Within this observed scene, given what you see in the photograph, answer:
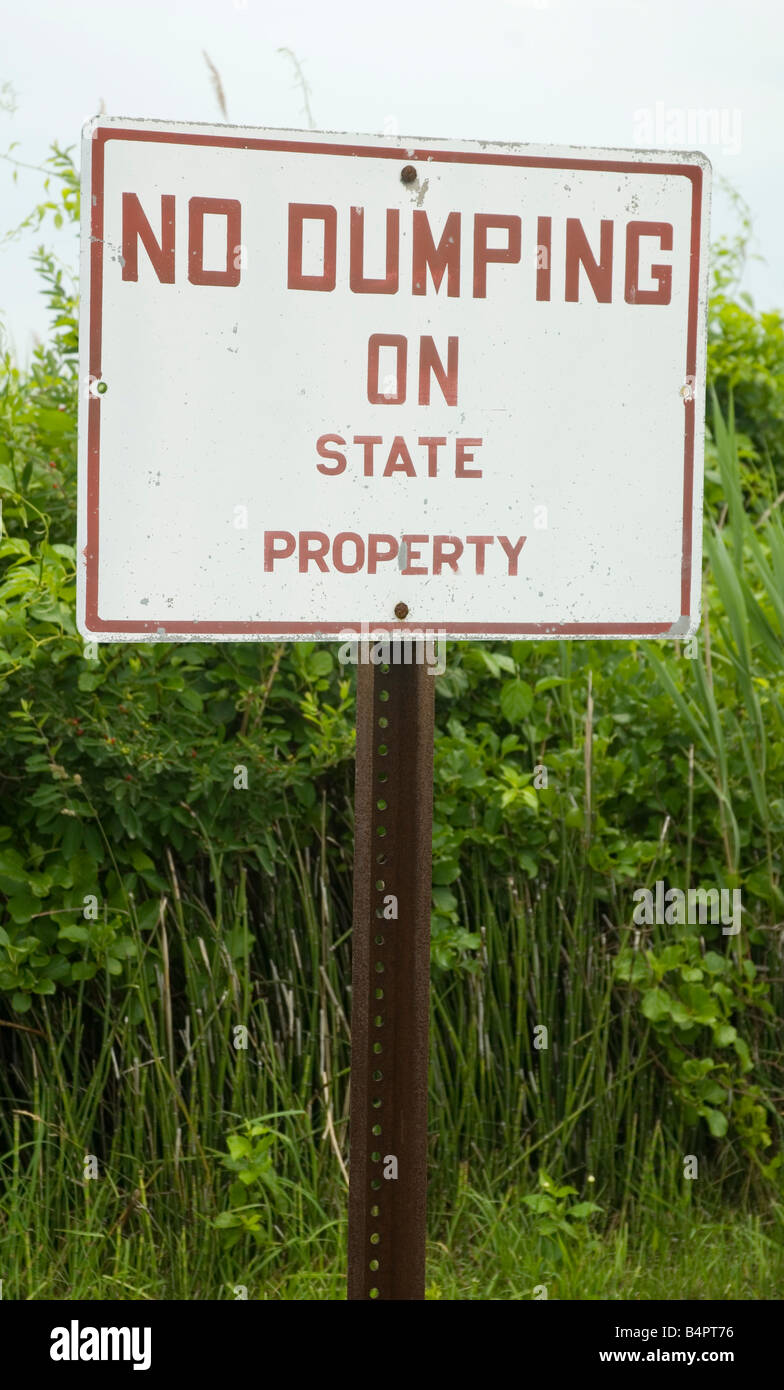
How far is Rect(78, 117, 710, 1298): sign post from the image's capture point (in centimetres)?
151

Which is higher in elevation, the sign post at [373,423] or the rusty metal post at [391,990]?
the sign post at [373,423]

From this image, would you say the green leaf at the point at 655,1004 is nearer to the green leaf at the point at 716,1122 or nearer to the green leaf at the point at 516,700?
the green leaf at the point at 716,1122

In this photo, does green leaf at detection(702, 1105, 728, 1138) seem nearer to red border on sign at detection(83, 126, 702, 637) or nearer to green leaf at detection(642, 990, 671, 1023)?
green leaf at detection(642, 990, 671, 1023)

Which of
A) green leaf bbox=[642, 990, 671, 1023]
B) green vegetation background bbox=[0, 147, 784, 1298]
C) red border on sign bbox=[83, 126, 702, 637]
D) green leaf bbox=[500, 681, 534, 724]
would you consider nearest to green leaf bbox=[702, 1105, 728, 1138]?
green vegetation background bbox=[0, 147, 784, 1298]

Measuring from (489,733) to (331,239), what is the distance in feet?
5.31

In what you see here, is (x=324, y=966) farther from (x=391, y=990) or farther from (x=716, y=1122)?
(x=391, y=990)

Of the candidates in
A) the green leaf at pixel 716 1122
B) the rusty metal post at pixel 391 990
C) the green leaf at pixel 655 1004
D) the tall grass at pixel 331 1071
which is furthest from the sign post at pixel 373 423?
the green leaf at pixel 716 1122

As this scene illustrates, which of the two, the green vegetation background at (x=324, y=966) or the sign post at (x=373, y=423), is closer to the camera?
the sign post at (x=373, y=423)

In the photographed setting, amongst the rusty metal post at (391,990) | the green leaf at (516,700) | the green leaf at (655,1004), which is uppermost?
the green leaf at (516,700)

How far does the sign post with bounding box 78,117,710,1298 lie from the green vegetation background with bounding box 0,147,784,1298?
43.3 inches

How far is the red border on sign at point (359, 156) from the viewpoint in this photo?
1490mm

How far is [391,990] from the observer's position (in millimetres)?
1544

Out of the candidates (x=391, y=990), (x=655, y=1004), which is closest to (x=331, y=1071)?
(x=655, y=1004)

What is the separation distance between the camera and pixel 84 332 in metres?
1.50
